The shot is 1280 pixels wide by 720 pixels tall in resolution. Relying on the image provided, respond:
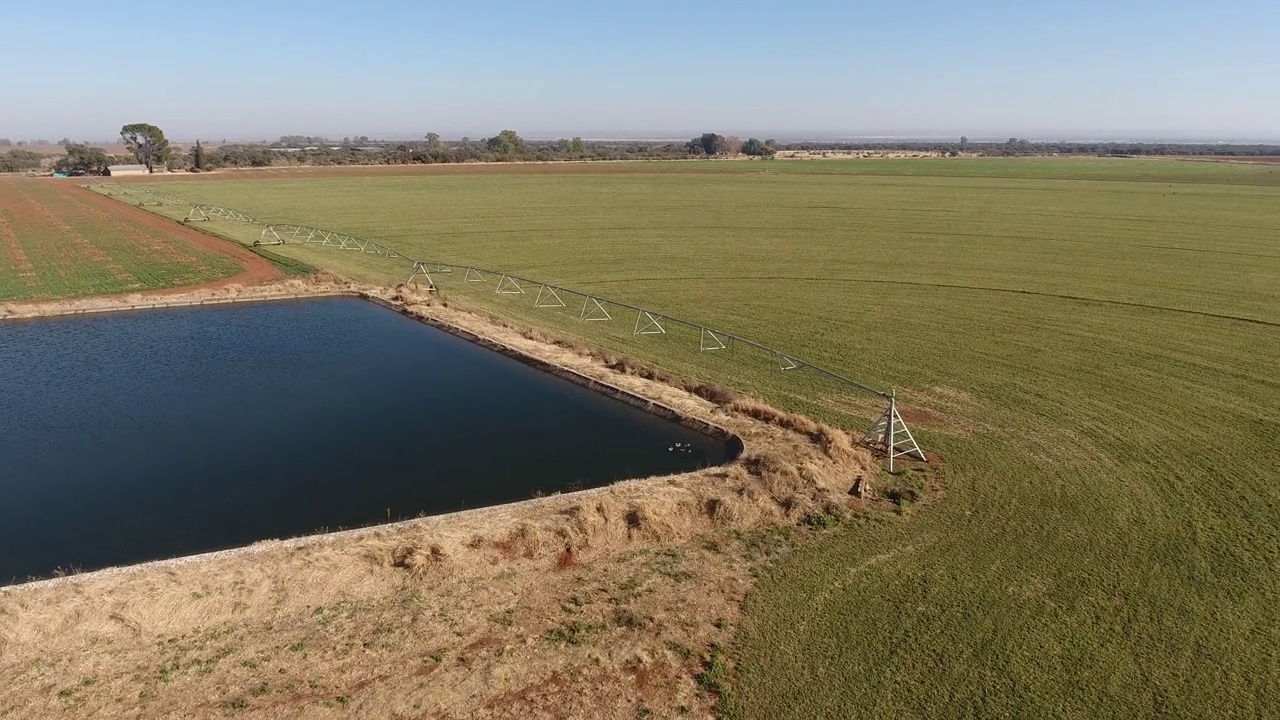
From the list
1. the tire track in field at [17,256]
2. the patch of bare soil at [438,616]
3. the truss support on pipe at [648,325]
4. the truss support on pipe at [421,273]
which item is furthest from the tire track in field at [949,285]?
the tire track in field at [17,256]

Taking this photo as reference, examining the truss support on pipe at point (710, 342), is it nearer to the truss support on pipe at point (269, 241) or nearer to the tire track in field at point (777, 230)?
the tire track in field at point (777, 230)

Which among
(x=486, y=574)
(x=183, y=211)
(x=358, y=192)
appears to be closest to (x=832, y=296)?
(x=486, y=574)

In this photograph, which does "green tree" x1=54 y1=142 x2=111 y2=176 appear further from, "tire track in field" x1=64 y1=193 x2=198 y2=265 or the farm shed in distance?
"tire track in field" x1=64 y1=193 x2=198 y2=265

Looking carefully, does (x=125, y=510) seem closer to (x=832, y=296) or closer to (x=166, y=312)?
(x=166, y=312)

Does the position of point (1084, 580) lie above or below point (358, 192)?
below

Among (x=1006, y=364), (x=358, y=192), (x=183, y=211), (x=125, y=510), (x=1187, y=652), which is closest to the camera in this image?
(x=1187, y=652)

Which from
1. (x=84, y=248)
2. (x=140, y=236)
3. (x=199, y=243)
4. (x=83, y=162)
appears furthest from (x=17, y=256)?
(x=83, y=162)
